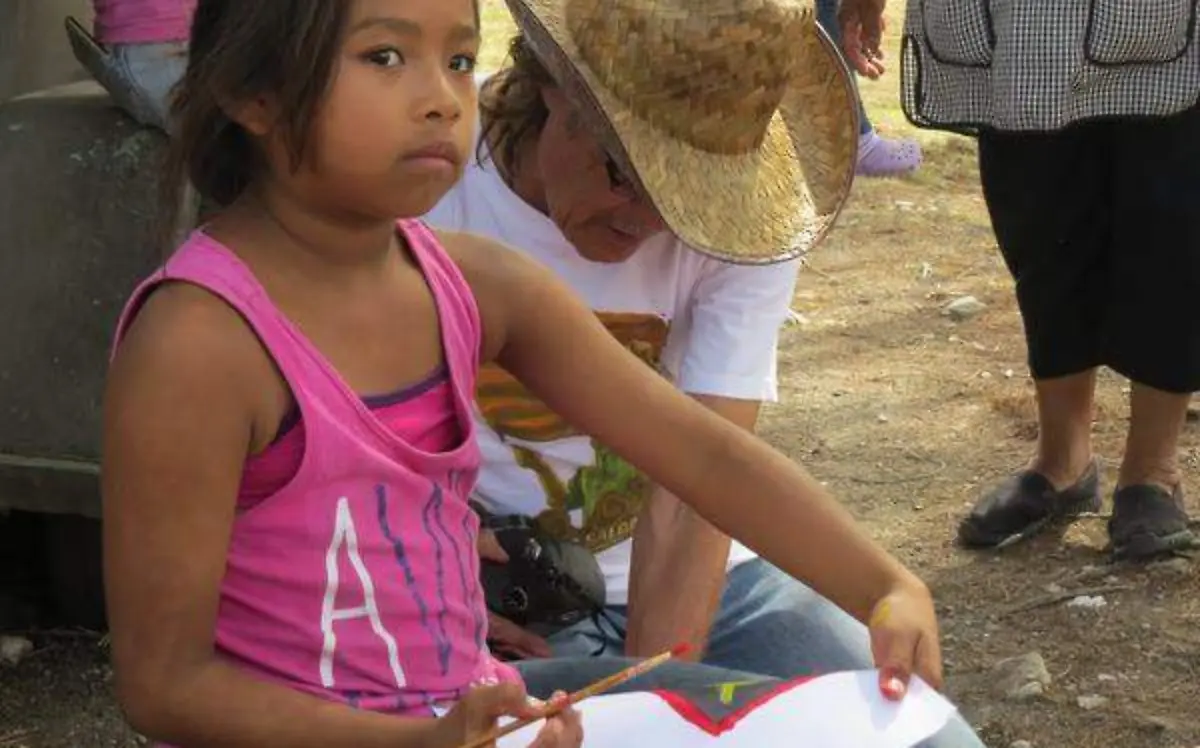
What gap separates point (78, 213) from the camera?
305cm

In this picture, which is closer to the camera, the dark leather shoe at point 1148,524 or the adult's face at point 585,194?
the adult's face at point 585,194

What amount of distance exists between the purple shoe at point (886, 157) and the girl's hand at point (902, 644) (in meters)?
4.92

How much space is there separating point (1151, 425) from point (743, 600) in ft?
5.76

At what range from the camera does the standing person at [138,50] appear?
3115 mm

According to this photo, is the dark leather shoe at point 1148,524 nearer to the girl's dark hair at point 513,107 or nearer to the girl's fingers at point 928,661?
the girl's dark hair at point 513,107

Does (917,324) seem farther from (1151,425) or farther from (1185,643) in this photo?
(1185,643)

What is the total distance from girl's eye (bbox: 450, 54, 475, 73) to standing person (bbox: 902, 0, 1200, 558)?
209 cm

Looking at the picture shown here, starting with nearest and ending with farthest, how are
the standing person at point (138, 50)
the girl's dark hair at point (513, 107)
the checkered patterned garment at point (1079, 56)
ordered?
the girl's dark hair at point (513, 107), the standing person at point (138, 50), the checkered patterned garment at point (1079, 56)

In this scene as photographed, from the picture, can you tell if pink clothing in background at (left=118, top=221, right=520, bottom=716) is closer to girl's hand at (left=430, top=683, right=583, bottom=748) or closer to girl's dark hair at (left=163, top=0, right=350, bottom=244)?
girl's dark hair at (left=163, top=0, right=350, bottom=244)

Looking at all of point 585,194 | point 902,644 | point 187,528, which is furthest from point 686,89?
point 187,528

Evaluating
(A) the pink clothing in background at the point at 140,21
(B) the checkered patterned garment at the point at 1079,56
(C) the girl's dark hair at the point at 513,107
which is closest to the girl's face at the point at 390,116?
(C) the girl's dark hair at the point at 513,107

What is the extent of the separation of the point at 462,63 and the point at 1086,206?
2455 mm

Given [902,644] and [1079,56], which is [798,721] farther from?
[1079,56]

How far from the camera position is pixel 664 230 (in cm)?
255
